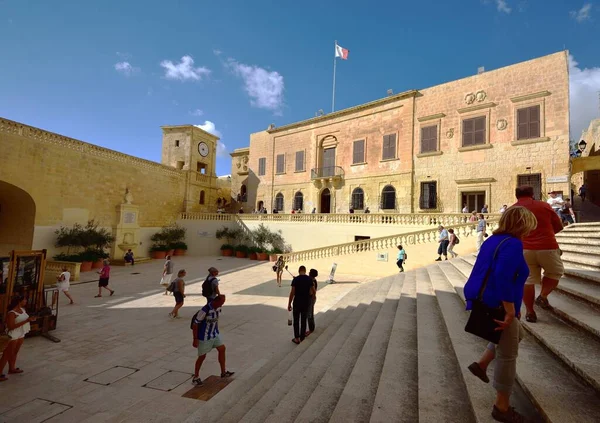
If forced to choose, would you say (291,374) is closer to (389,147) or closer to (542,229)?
(542,229)

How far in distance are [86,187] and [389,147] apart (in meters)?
19.7

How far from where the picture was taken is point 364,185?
20.4 metres

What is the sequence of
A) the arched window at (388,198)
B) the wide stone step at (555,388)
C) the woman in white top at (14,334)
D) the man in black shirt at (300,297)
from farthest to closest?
the arched window at (388,198) < the man in black shirt at (300,297) < the woman in white top at (14,334) < the wide stone step at (555,388)

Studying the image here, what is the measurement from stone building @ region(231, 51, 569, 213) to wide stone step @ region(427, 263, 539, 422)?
1297 centimetres

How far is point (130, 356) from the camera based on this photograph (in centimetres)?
536

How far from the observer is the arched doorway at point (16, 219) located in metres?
14.4

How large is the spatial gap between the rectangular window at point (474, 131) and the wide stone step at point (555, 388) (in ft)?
53.9

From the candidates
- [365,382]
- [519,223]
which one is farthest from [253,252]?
[519,223]

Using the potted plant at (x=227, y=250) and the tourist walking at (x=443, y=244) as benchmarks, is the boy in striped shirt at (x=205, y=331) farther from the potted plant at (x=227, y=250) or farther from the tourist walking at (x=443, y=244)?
the potted plant at (x=227, y=250)

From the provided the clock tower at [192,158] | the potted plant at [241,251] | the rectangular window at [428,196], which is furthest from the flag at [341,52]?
the potted plant at [241,251]

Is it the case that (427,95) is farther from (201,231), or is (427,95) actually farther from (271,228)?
(201,231)

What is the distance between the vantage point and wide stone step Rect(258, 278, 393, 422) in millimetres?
2973

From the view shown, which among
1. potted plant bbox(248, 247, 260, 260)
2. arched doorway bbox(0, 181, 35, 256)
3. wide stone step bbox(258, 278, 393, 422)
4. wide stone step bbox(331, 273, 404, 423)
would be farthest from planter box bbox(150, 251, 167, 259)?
wide stone step bbox(331, 273, 404, 423)

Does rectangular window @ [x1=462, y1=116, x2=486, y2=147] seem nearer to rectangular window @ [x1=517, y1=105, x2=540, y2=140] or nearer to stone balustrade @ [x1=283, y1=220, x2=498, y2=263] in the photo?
rectangular window @ [x1=517, y1=105, x2=540, y2=140]
